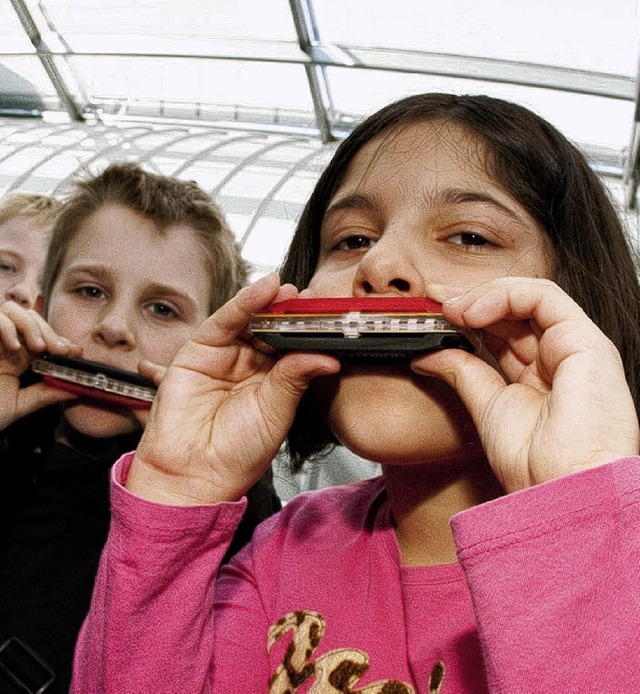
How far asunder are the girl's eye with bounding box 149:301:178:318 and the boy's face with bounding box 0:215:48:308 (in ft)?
3.06

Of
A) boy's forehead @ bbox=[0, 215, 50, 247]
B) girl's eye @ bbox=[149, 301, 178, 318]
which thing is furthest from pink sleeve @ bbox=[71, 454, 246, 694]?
boy's forehead @ bbox=[0, 215, 50, 247]

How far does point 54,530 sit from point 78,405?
418 millimetres

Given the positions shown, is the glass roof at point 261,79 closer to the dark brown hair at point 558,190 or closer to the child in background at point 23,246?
the child in background at point 23,246

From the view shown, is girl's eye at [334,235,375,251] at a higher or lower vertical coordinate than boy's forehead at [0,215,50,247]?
higher

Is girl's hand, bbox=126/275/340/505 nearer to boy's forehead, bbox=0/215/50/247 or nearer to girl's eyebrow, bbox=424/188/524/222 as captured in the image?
girl's eyebrow, bbox=424/188/524/222

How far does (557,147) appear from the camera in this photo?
5.67 ft

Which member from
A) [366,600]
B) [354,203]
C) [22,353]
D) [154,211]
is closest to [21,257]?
[154,211]

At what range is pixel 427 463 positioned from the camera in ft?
5.06

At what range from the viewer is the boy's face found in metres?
3.14

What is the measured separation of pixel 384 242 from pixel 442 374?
0.31 meters

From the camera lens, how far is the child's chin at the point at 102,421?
2.33m

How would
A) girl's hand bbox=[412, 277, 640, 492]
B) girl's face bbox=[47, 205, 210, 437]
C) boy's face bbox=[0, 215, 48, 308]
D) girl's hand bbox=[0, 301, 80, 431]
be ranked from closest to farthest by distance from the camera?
girl's hand bbox=[412, 277, 640, 492]
girl's hand bbox=[0, 301, 80, 431]
girl's face bbox=[47, 205, 210, 437]
boy's face bbox=[0, 215, 48, 308]

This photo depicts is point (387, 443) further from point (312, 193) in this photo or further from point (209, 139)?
point (209, 139)

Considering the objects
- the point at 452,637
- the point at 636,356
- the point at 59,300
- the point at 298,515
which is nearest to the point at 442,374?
the point at 452,637
